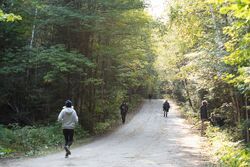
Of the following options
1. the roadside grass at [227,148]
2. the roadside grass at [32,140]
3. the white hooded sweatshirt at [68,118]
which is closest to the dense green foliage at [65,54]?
the roadside grass at [32,140]

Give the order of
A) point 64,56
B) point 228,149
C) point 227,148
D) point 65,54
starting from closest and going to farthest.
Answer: point 228,149, point 227,148, point 64,56, point 65,54

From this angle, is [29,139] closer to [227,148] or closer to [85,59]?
[85,59]

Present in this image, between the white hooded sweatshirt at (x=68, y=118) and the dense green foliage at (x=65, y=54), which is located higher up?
the dense green foliage at (x=65, y=54)

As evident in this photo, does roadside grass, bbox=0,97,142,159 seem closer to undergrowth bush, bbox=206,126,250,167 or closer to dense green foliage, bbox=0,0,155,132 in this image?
dense green foliage, bbox=0,0,155,132

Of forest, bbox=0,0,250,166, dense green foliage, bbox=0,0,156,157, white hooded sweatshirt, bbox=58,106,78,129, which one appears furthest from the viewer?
dense green foliage, bbox=0,0,156,157

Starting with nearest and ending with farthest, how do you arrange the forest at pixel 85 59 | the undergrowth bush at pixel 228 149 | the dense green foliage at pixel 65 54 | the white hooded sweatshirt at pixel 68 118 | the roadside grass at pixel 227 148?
the undergrowth bush at pixel 228 149
the roadside grass at pixel 227 148
the white hooded sweatshirt at pixel 68 118
the forest at pixel 85 59
the dense green foliage at pixel 65 54

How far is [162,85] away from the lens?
74312 millimetres

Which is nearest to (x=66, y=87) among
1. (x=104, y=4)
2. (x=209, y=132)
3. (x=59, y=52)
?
(x=59, y=52)

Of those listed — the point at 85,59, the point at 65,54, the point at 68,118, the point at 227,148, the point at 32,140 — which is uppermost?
the point at 65,54

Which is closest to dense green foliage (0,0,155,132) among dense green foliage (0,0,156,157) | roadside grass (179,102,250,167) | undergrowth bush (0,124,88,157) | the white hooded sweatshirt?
dense green foliage (0,0,156,157)

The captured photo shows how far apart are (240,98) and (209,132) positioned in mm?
2907

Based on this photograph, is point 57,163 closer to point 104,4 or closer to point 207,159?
point 207,159

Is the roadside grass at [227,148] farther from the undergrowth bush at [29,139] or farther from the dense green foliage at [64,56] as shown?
the dense green foliage at [64,56]

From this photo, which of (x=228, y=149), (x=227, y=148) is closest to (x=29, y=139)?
(x=227, y=148)
